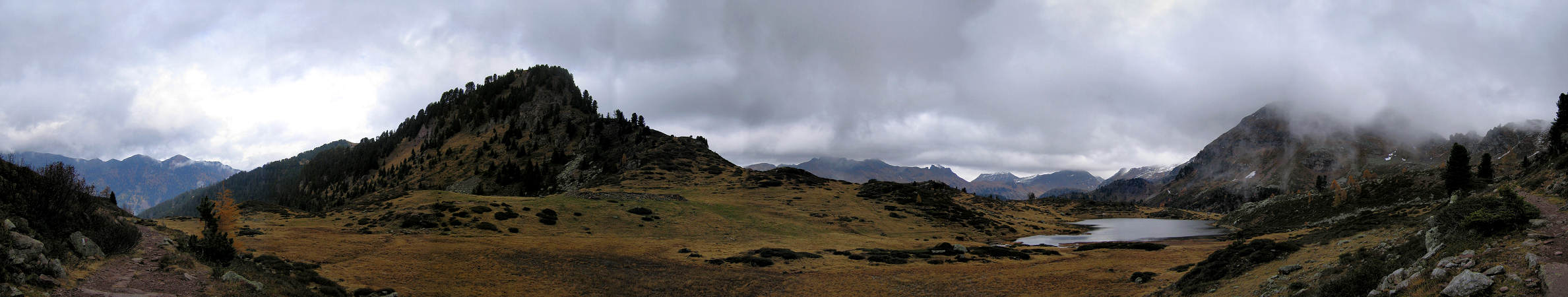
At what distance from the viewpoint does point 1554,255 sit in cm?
1057

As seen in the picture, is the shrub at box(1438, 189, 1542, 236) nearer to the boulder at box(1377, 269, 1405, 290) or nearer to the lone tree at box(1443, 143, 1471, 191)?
the boulder at box(1377, 269, 1405, 290)

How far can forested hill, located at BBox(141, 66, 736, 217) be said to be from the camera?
12650 centimetres

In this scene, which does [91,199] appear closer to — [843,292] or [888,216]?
[843,292]

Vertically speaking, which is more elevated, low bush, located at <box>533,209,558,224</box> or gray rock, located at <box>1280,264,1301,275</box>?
low bush, located at <box>533,209,558,224</box>

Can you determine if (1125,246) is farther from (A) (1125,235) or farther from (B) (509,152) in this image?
(B) (509,152)

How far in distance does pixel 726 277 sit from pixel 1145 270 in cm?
2470

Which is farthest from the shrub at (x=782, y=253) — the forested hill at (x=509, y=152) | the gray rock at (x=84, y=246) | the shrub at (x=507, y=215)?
the forested hill at (x=509, y=152)

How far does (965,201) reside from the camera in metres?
167

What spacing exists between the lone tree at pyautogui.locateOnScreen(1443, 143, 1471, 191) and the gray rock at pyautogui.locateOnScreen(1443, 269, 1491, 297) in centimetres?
6183

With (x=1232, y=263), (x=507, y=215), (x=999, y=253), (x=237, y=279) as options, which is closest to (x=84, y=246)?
(x=237, y=279)

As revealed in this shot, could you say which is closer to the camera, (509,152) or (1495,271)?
(1495,271)

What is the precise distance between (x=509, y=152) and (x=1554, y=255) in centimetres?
16383

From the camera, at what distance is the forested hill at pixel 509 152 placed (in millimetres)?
126500

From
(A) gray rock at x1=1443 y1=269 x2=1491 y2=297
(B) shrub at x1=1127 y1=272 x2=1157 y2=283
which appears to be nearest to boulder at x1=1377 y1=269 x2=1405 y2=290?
(A) gray rock at x1=1443 y1=269 x2=1491 y2=297
